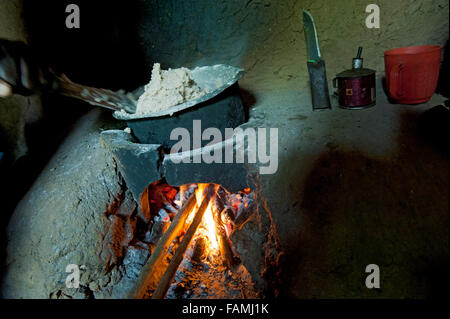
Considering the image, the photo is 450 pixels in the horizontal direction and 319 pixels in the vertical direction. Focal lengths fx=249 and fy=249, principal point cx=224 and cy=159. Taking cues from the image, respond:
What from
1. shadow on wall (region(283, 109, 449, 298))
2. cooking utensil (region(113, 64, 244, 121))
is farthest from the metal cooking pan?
shadow on wall (region(283, 109, 449, 298))

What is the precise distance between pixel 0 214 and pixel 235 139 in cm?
204

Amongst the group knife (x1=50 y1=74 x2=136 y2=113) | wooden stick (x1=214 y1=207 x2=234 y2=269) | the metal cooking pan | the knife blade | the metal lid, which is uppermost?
the knife blade

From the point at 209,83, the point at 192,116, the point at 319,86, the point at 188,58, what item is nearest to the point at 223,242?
the point at 192,116

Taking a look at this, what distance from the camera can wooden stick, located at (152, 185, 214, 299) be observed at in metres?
1.52

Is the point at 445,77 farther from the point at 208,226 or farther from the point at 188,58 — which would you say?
the point at 188,58

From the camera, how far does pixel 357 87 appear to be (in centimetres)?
218

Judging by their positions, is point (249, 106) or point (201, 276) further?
point (249, 106)

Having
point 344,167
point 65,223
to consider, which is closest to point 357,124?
point 344,167

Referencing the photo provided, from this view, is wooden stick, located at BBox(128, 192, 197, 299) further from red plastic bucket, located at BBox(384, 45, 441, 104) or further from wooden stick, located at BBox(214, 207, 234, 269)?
red plastic bucket, located at BBox(384, 45, 441, 104)

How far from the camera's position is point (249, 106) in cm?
279

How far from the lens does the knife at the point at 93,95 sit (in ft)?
5.24

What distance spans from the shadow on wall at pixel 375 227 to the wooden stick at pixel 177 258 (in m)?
0.72

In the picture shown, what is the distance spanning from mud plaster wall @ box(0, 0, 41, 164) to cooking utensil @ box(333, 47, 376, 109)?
298 cm
